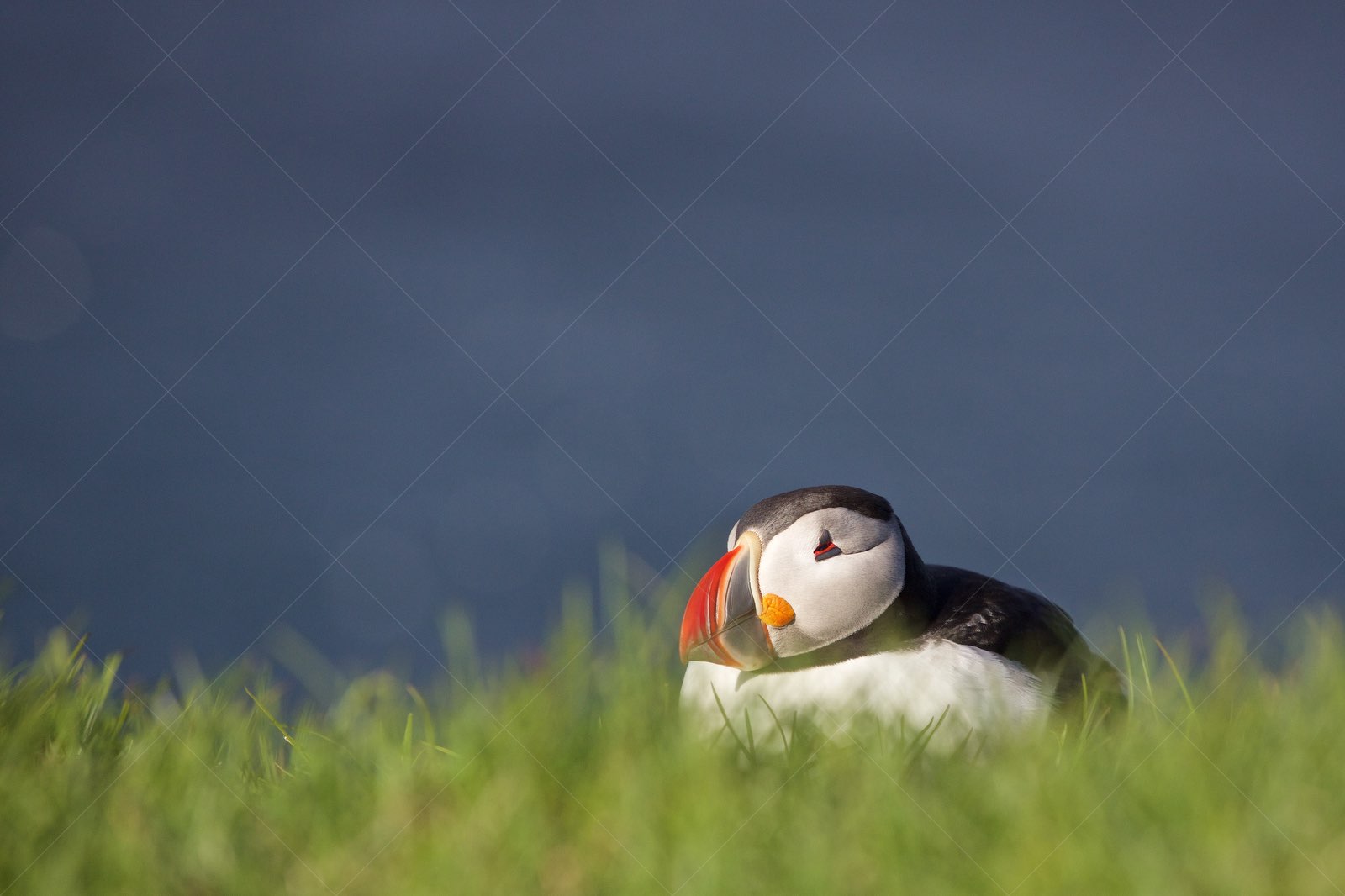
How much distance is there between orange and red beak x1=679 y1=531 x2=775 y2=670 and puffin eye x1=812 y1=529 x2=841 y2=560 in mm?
192

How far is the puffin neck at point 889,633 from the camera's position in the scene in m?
3.73

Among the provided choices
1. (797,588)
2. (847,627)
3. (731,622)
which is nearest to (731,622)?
(731,622)

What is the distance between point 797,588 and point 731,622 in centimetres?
24

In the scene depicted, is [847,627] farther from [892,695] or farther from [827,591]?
[892,695]

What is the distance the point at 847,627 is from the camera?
147 inches

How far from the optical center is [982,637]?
3639 mm

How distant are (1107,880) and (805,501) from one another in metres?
1.81

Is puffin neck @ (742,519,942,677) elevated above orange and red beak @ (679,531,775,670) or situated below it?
above

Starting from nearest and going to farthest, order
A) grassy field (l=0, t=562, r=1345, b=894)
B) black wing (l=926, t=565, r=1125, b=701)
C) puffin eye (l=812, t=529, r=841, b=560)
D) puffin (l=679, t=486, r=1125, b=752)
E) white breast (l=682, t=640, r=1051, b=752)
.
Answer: grassy field (l=0, t=562, r=1345, b=894) → white breast (l=682, t=640, r=1051, b=752) → puffin (l=679, t=486, r=1125, b=752) → black wing (l=926, t=565, r=1125, b=701) → puffin eye (l=812, t=529, r=841, b=560)

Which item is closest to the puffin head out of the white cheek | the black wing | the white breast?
the white cheek

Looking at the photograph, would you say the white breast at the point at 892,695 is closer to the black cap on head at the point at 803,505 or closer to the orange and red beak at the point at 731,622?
the orange and red beak at the point at 731,622

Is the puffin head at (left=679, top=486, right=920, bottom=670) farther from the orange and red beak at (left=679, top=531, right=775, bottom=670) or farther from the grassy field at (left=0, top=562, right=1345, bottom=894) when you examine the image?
the grassy field at (left=0, top=562, right=1345, bottom=894)

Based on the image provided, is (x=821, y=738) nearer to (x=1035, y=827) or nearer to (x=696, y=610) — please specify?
(x=1035, y=827)

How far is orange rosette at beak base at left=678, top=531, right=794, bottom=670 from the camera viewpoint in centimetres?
369
